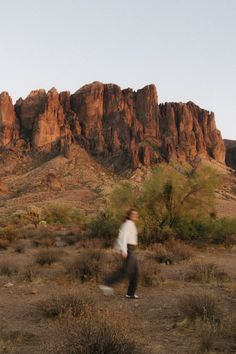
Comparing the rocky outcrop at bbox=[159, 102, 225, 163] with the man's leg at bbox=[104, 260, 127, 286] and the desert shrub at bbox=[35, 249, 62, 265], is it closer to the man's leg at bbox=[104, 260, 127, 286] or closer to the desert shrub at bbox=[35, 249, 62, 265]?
the desert shrub at bbox=[35, 249, 62, 265]

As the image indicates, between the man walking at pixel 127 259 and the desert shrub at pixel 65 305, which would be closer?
the desert shrub at pixel 65 305

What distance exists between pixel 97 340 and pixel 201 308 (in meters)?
3.13

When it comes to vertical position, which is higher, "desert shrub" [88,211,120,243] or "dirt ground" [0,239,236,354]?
"desert shrub" [88,211,120,243]

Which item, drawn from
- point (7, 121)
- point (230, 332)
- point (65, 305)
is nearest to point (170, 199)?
point (65, 305)

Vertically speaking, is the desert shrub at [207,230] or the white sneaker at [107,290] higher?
the desert shrub at [207,230]

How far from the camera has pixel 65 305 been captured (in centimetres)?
Answer: 859

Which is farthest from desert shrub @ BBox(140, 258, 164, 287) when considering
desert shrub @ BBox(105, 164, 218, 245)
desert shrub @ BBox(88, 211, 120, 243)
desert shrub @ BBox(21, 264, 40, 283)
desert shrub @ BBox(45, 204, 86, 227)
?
desert shrub @ BBox(45, 204, 86, 227)

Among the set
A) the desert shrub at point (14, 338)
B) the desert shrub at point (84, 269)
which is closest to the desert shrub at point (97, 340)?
the desert shrub at point (14, 338)

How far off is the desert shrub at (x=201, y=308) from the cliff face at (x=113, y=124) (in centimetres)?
10624

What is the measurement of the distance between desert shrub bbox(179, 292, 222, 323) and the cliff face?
106239mm

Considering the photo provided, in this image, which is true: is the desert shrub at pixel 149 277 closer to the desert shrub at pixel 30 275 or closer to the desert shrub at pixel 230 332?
the desert shrub at pixel 30 275

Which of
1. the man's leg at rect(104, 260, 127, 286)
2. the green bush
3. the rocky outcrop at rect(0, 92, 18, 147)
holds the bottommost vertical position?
the man's leg at rect(104, 260, 127, 286)

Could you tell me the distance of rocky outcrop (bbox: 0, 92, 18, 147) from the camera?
12680 centimetres

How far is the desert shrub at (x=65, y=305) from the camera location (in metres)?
8.55
